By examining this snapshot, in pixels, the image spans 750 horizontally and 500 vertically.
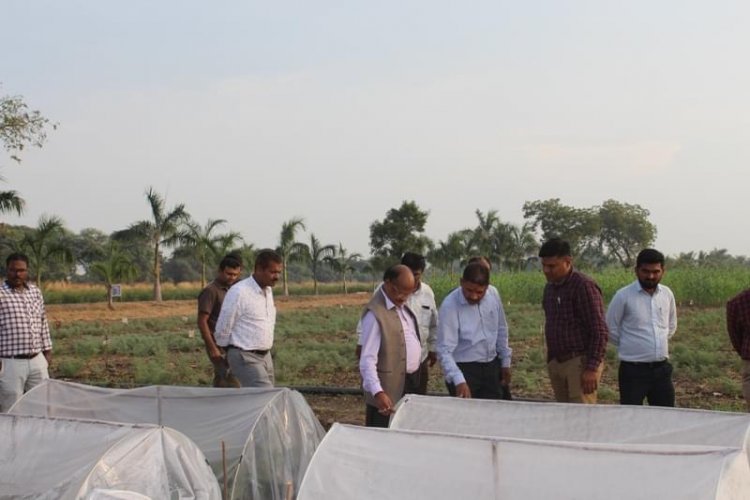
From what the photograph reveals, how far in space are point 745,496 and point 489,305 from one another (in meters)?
2.51

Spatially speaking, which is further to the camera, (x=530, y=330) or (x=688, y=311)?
(x=688, y=311)

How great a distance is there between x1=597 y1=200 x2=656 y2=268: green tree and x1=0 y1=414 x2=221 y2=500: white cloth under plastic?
52907 mm

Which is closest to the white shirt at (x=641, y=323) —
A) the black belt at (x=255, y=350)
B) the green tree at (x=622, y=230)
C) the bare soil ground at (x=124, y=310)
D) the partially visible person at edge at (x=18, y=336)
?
the black belt at (x=255, y=350)

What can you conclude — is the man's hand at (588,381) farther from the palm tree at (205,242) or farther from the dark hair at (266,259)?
the palm tree at (205,242)

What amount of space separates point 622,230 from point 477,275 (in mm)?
52167

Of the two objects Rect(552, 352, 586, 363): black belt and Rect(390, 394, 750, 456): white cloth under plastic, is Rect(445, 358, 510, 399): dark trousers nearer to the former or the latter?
Rect(552, 352, 586, 363): black belt

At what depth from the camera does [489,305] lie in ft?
17.3

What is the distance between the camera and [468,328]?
520cm

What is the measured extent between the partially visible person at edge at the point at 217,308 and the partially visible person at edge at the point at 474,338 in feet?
6.08

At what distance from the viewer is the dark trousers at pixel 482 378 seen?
528 cm

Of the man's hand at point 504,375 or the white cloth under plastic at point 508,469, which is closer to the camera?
the white cloth under plastic at point 508,469

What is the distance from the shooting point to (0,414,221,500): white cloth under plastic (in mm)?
3611

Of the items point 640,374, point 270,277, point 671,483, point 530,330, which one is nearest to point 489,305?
point 640,374

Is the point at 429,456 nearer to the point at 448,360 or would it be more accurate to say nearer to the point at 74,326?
the point at 448,360
